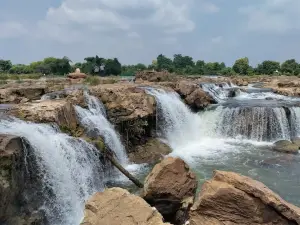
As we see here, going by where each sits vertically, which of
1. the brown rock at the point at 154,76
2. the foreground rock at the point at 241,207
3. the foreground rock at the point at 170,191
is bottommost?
the foreground rock at the point at 170,191

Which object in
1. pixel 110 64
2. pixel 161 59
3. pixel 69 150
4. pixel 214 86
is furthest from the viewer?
pixel 161 59

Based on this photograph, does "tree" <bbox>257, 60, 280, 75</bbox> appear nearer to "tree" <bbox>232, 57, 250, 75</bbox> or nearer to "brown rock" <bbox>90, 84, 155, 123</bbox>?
"tree" <bbox>232, 57, 250, 75</bbox>

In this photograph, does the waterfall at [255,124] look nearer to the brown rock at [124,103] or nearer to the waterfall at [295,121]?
the waterfall at [295,121]

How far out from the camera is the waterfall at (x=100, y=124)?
12.0 meters

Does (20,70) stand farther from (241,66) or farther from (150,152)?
(150,152)

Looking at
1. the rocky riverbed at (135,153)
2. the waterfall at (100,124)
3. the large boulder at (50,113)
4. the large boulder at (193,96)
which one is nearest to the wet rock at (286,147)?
the rocky riverbed at (135,153)

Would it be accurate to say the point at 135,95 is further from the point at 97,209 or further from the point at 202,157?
the point at 97,209

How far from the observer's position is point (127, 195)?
5.07m

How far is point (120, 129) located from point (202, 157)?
11.2 ft

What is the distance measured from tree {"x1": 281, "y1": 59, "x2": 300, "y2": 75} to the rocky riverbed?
48.0 meters

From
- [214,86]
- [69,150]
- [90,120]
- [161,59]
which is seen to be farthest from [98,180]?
[161,59]

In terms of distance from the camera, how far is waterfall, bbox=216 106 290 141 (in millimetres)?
17375

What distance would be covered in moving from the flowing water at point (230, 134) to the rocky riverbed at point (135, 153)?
51 mm

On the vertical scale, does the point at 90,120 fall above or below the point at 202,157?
above
